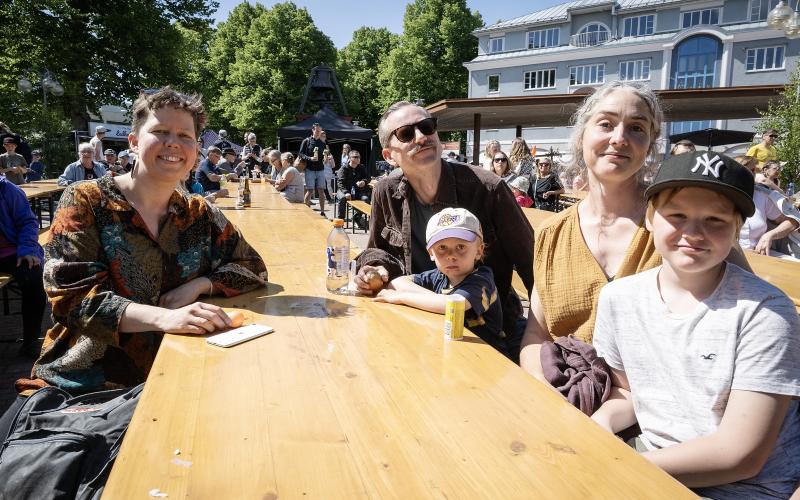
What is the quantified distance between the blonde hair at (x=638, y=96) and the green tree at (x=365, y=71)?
4283 centimetres

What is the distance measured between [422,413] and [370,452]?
22 cm

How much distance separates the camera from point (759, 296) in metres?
1.41

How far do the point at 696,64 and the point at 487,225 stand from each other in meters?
42.5

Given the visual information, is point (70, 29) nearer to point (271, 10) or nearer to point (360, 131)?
point (360, 131)

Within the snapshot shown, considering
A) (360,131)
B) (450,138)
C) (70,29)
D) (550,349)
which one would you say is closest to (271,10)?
(450,138)

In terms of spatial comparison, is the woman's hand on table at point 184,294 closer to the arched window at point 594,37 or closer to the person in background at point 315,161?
the person in background at point 315,161

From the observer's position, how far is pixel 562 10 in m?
45.2

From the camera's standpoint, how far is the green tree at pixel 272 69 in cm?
3709

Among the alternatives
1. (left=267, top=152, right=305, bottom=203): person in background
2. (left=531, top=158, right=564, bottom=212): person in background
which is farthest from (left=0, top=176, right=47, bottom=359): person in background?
(left=531, top=158, right=564, bottom=212): person in background

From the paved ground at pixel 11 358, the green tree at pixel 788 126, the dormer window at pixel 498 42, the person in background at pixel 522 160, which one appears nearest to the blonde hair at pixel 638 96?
the paved ground at pixel 11 358

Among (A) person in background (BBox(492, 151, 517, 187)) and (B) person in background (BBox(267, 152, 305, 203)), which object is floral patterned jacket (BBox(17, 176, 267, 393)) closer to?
(A) person in background (BBox(492, 151, 517, 187))

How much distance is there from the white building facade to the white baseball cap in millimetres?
32053

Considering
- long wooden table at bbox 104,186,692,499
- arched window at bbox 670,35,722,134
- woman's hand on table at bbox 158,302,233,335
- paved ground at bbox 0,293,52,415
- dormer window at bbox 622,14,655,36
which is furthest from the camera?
dormer window at bbox 622,14,655,36

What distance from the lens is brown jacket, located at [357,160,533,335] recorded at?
2.78 meters
